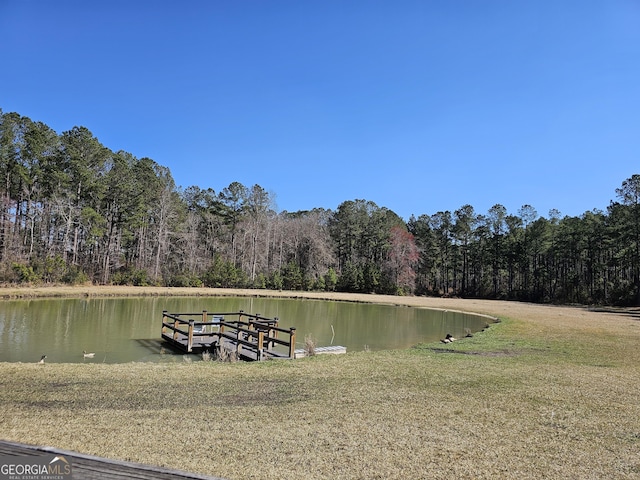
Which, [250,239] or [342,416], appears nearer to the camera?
[342,416]

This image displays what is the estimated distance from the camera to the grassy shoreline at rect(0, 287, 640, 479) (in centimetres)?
404

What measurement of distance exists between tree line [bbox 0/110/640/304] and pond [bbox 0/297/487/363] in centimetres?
1638

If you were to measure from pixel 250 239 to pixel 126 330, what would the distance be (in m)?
44.3

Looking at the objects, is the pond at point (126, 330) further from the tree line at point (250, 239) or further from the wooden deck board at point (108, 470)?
the tree line at point (250, 239)

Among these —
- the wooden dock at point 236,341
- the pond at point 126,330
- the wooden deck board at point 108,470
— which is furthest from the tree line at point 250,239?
the wooden deck board at point 108,470

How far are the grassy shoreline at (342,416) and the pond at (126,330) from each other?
379cm

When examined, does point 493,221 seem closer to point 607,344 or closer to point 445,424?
point 607,344

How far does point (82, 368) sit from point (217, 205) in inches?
2265

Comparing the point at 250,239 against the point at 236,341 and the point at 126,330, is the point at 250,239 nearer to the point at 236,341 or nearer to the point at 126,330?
the point at 126,330

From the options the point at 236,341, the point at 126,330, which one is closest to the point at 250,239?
the point at 126,330

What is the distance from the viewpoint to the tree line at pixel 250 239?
143 feet

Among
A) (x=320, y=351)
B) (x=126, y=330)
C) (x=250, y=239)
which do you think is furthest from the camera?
(x=250, y=239)

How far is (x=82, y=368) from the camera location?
858 centimetres

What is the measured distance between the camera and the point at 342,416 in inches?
217
